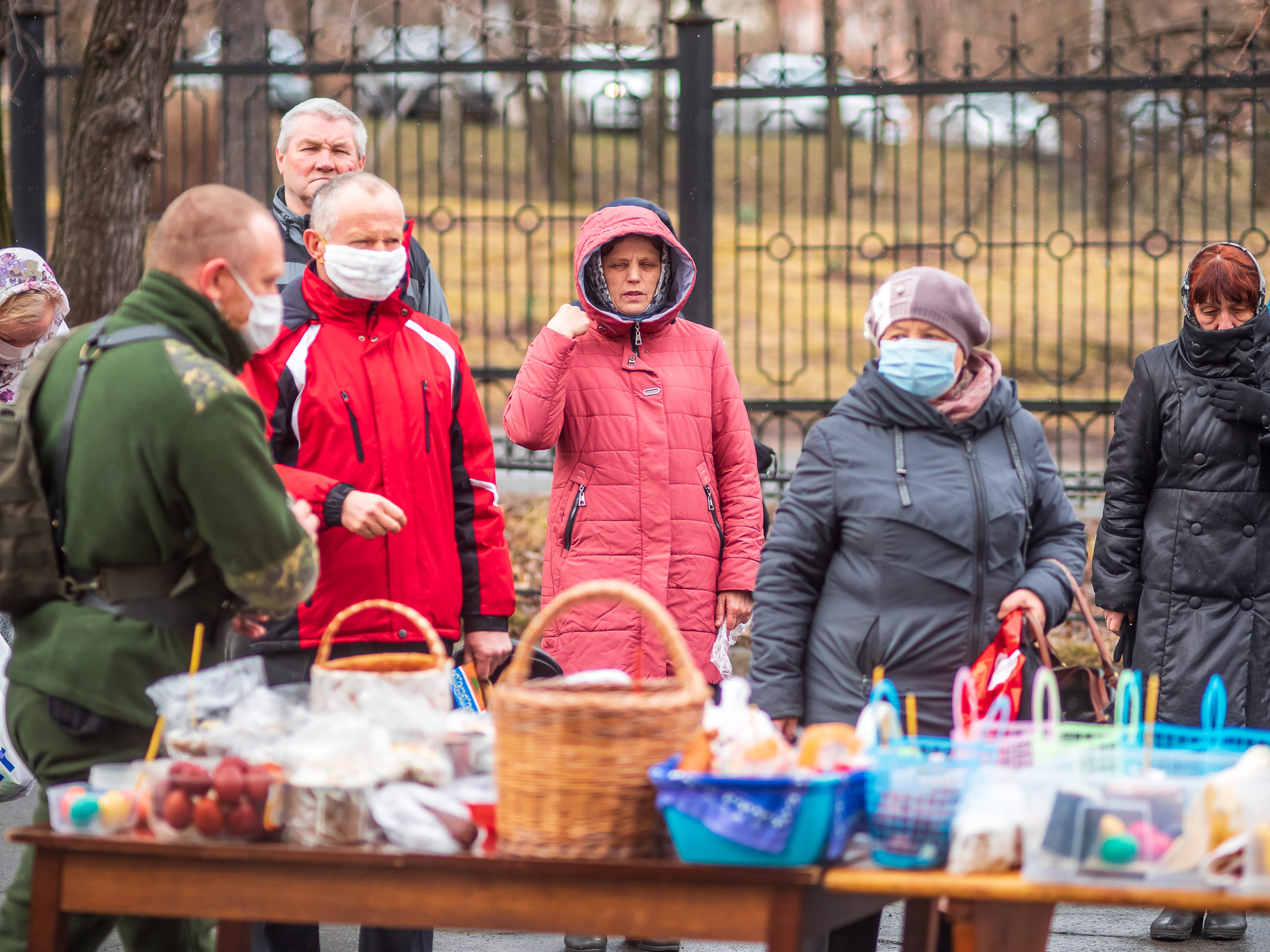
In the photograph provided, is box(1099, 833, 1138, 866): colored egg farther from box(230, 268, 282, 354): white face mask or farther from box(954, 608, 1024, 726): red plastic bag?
box(230, 268, 282, 354): white face mask

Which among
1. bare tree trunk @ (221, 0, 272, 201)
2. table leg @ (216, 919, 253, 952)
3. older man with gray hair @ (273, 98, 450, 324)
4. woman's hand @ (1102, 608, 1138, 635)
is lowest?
table leg @ (216, 919, 253, 952)

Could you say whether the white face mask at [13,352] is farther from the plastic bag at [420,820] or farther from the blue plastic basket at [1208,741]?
the blue plastic basket at [1208,741]

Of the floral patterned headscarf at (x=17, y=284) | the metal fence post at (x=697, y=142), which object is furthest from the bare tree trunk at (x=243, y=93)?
the floral patterned headscarf at (x=17, y=284)

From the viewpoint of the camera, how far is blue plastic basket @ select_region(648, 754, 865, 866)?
82.4 inches

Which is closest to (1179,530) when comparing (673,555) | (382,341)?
(673,555)

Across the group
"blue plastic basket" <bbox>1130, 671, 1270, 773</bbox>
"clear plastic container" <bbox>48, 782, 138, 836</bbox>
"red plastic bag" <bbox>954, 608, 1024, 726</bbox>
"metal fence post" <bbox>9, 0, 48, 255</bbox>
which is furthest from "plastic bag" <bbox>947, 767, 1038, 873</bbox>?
"metal fence post" <bbox>9, 0, 48, 255</bbox>

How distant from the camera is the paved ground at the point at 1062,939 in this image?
159 inches

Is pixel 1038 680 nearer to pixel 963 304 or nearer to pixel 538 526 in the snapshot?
pixel 963 304

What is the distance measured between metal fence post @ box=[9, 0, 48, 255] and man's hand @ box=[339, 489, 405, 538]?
4.58 meters

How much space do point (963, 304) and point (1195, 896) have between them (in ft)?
4.40

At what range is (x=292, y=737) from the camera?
94.7 inches

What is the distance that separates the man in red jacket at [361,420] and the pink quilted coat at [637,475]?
40 centimetres

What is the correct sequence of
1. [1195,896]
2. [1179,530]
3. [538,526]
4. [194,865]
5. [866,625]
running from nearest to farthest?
[1195,896]
[194,865]
[866,625]
[1179,530]
[538,526]

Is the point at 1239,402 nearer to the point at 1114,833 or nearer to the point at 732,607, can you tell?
the point at 732,607
